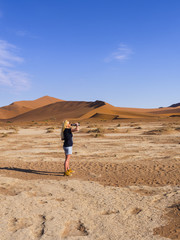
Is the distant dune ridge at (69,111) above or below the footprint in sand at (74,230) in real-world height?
above

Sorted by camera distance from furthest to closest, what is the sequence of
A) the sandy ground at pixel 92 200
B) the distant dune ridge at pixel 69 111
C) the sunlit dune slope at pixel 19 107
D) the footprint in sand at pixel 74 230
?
the sunlit dune slope at pixel 19 107 < the distant dune ridge at pixel 69 111 < the sandy ground at pixel 92 200 < the footprint in sand at pixel 74 230

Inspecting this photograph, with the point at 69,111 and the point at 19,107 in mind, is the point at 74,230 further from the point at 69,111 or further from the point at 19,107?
the point at 19,107

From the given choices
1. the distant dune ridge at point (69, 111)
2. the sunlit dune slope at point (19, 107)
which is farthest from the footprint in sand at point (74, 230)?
the sunlit dune slope at point (19, 107)

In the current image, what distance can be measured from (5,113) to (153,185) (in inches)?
3499

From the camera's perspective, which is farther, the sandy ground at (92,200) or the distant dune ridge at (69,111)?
the distant dune ridge at (69,111)

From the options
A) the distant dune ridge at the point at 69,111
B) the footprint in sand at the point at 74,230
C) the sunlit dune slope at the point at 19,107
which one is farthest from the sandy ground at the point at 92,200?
the sunlit dune slope at the point at 19,107

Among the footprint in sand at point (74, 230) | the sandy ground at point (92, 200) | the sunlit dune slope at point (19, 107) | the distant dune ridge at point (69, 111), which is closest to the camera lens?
the footprint in sand at point (74, 230)

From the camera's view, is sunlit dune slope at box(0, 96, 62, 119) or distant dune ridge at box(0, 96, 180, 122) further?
sunlit dune slope at box(0, 96, 62, 119)

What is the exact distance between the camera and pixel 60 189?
6.01 metres

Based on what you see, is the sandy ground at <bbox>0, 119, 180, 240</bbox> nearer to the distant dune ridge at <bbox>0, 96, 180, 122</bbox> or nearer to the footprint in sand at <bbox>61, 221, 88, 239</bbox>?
the footprint in sand at <bbox>61, 221, 88, 239</bbox>

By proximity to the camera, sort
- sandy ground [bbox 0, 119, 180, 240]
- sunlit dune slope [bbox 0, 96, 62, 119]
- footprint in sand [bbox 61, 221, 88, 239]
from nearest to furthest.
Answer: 1. footprint in sand [bbox 61, 221, 88, 239]
2. sandy ground [bbox 0, 119, 180, 240]
3. sunlit dune slope [bbox 0, 96, 62, 119]

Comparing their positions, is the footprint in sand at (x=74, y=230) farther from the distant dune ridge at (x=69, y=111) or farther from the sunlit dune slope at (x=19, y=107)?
the sunlit dune slope at (x=19, y=107)

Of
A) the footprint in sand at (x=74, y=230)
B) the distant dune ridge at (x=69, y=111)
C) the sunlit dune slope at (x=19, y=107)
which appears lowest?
the footprint in sand at (x=74, y=230)

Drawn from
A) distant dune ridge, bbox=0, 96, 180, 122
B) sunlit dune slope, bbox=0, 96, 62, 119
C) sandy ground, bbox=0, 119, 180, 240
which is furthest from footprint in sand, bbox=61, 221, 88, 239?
sunlit dune slope, bbox=0, 96, 62, 119
